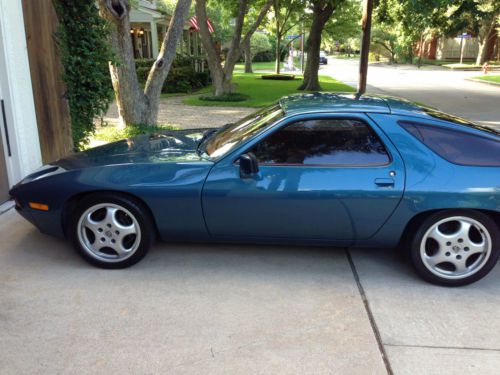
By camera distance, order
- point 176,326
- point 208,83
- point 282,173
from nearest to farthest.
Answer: point 176,326
point 282,173
point 208,83

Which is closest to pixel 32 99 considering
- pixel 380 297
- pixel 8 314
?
pixel 8 314

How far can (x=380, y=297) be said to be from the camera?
3545mm

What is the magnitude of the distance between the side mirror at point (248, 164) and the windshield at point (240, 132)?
0.88ft

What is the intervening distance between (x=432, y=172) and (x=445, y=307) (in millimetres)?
1023

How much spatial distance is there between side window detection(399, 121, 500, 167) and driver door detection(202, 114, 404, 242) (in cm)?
29

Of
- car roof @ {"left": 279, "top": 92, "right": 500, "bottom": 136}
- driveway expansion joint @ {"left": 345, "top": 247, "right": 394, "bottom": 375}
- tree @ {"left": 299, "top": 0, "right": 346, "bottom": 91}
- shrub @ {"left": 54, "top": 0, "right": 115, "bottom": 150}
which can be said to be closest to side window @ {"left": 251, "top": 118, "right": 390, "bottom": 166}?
car roof @ {"left": 279, "top": 92, "right": 500, "bottom": 136}

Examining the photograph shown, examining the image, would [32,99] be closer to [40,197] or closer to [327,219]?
[40,197]

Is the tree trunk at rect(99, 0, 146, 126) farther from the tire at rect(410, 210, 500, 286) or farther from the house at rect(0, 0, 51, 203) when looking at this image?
the tire at rect(410, 210, 500, 286)

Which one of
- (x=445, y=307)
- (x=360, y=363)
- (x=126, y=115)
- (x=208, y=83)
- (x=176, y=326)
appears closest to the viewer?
(x=360, y=363)

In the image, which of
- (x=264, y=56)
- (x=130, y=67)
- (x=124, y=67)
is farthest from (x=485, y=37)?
(x=124, y=67)

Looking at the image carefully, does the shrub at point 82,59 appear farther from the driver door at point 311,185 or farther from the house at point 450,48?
the house at point 450,48

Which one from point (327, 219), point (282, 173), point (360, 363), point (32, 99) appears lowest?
point (360, 363)

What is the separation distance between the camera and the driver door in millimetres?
3625

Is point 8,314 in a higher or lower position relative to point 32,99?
lower
